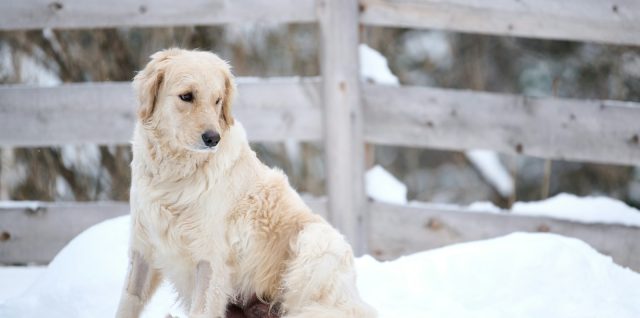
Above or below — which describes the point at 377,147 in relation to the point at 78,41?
below

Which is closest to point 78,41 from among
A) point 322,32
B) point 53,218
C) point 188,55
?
point 53,218

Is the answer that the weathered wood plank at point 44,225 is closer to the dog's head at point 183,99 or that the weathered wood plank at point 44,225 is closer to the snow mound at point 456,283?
the snow mound at point 456,283

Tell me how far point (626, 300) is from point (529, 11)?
6.12 feet

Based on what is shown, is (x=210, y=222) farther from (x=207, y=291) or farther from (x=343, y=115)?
(x=343, y=115)

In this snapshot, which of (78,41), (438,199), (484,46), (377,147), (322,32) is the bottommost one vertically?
(438,199)

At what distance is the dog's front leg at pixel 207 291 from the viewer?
9.50 ft

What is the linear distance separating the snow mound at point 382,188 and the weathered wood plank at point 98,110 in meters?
0.53

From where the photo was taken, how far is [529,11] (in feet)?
14.7

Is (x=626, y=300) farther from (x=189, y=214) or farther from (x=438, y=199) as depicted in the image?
(x=438, y=199)

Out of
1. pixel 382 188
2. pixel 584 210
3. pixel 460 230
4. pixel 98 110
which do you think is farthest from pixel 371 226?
pixel 98 110

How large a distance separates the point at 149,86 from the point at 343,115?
2041 millimetres

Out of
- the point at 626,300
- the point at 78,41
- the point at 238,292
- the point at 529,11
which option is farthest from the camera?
the point at 78,41

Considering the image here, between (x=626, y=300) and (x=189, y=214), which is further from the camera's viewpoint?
(x=626, y=300)

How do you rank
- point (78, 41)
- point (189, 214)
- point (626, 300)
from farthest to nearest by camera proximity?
point (78, 41) < point (626, 300) < point (189, 214)
